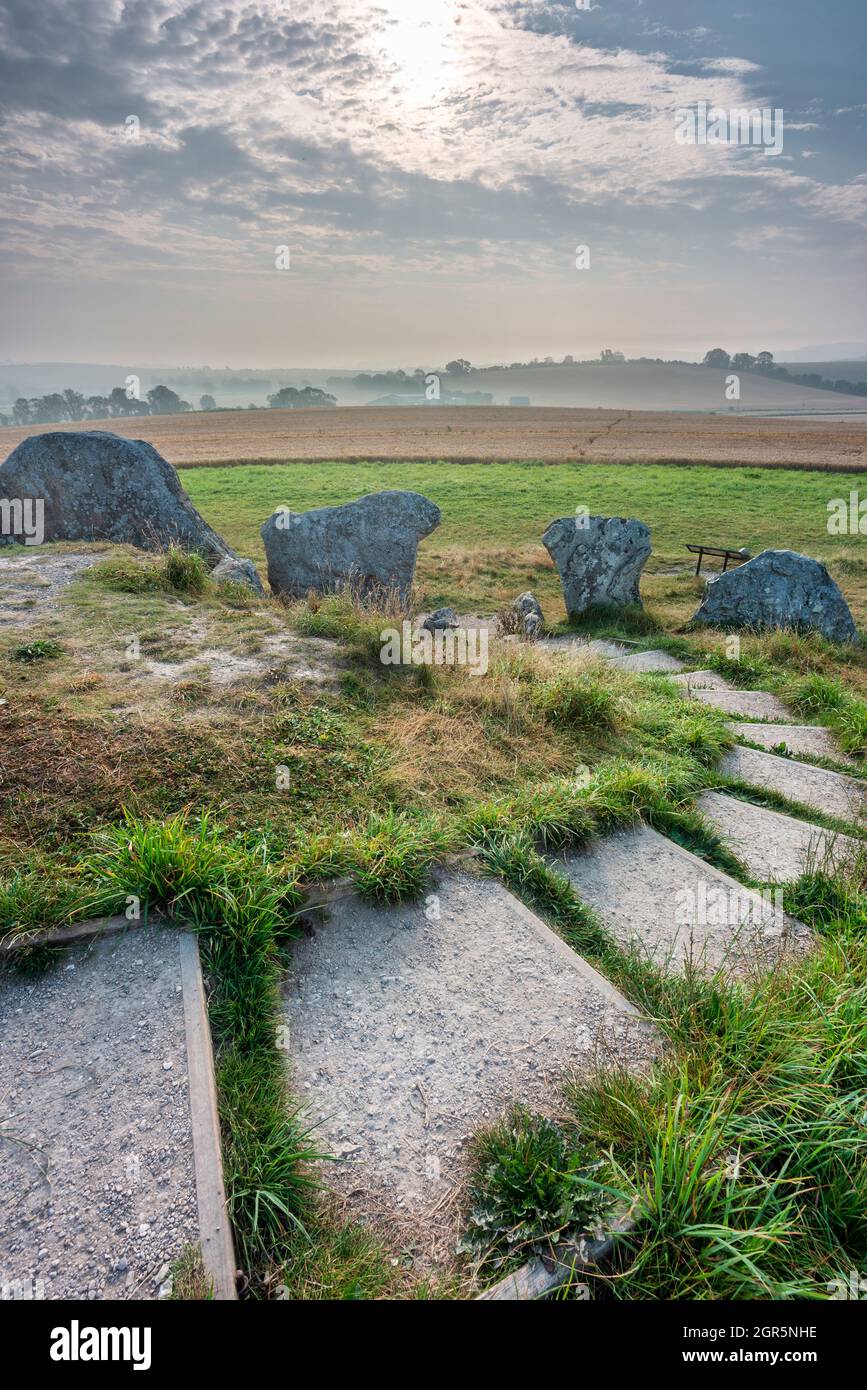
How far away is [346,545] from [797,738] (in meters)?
7.78

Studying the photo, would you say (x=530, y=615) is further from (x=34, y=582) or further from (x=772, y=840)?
(x=772, y=840)

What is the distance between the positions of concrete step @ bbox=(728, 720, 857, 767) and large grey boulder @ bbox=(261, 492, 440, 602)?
6195 millimetres

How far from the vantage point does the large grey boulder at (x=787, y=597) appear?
→ 39.1ft

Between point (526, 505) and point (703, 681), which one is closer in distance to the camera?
point (703, 681)

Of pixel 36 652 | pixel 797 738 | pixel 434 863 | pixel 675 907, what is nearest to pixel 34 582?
pixel 36 652

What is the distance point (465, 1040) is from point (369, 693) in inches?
156

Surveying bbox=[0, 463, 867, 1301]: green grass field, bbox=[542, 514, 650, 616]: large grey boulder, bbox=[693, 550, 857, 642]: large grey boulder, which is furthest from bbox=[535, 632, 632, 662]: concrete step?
bbox=[0, 463, 867, 1301]: green grass field

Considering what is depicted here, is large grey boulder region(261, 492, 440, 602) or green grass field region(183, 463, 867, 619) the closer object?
large grey boulder region(261, 492, 440, 602)

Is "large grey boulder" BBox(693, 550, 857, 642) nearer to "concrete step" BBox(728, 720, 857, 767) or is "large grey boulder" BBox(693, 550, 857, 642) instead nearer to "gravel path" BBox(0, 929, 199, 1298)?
"concrete step" BBox(728, 720, 857, 767)

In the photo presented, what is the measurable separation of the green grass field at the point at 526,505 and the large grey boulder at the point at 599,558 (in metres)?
1.86

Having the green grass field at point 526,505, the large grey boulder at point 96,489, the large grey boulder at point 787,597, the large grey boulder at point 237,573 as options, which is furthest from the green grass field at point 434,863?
the green grass field at point 526,505

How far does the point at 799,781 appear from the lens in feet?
21.4

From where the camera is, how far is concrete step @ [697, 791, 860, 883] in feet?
16.4

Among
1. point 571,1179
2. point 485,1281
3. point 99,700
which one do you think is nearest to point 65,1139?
point 485,1281
